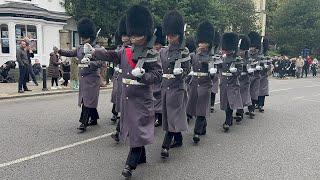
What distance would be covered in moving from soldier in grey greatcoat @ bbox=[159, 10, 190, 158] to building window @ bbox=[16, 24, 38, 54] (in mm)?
16349

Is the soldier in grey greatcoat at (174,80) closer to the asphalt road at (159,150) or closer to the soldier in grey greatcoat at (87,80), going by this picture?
the asphalt road at (159,150)

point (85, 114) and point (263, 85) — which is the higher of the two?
point (263, 85)

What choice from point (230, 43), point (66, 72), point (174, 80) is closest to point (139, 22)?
point (174, 80)

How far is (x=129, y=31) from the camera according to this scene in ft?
17.2

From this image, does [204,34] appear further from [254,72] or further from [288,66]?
[288,66]

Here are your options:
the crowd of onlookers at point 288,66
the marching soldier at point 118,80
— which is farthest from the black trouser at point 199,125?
the crowd of onlookers at point 288,66

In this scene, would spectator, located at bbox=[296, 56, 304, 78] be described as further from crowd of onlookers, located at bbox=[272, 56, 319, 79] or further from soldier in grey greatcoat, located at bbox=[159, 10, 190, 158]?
soldier in grey greatcoat, located at bbox=[159, 10, 190, 158]

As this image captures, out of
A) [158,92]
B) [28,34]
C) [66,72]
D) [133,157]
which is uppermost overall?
[28,34]

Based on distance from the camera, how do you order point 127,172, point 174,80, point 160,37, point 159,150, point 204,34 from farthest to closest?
point 160,37
point 204,34
point 159,150
point 174,80
point 127,172

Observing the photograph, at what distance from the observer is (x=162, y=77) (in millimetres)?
6070

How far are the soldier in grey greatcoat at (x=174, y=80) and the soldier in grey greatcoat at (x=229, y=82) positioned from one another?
6.40ft

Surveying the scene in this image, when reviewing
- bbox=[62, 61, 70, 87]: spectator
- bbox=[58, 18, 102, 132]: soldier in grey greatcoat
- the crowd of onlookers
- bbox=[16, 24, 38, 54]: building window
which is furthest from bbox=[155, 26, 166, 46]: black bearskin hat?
the crowd of onlookers

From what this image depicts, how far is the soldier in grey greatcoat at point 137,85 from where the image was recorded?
506 centimetres

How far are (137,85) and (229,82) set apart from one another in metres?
3.56
